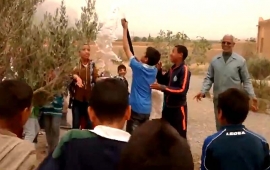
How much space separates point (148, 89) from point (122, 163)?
4967 mm

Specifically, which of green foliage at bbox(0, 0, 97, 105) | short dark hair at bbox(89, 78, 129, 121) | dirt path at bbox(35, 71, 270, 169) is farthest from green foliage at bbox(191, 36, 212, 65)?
short dark hair at bbox(89, 78, 129, 121)

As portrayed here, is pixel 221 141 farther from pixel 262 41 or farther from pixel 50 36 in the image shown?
pixel 262 41

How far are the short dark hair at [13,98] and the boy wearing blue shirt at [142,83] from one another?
369 cm

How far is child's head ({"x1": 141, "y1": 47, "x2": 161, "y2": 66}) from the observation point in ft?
21.8

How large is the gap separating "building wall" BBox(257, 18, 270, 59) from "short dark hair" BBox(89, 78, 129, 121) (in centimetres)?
4188

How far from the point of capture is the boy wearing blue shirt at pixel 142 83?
6.65 meters

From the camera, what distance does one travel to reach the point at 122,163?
6.24 feet

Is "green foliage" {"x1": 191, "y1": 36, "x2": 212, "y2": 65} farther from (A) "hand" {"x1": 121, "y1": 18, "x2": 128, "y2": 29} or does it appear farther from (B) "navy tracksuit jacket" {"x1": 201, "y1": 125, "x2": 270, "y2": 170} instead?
(B) "navy tracksuit jacket" {"x1": 201, "y1": 125, "x2": 270, "y2": 170}

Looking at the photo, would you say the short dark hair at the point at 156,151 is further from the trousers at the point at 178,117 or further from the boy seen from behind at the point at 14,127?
the trousers at the point at 178,117

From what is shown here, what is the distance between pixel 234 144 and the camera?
364 cm

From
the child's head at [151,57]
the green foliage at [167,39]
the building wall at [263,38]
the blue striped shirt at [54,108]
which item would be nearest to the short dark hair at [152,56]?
the child's head at [151,57]

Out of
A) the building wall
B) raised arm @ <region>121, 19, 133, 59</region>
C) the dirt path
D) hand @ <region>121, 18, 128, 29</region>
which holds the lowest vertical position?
the dirt path

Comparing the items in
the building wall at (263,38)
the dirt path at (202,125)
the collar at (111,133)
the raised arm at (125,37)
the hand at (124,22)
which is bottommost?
the dirt path at (202,125)

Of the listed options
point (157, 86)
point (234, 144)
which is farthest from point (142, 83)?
point (234, 144)
